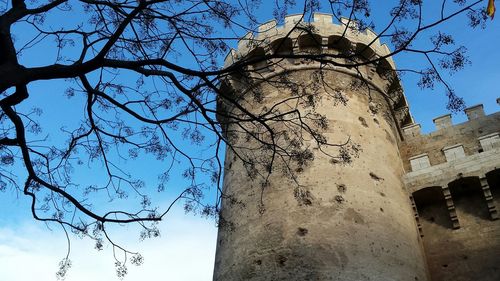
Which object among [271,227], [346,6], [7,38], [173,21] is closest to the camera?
[7,38]

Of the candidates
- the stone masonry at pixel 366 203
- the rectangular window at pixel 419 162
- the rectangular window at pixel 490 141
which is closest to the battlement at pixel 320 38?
the stone masonry at pixel 366 203

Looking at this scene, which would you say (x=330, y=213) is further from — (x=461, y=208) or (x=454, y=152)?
(x=454, y=152)

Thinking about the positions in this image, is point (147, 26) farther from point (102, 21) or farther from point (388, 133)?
point (388, 133)

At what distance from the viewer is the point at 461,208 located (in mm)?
10750

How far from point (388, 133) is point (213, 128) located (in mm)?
6188

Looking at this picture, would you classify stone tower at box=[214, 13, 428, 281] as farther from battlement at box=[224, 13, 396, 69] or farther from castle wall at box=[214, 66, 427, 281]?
battlement at box=[224, 13, 396, 69]

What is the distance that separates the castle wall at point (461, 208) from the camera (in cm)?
988

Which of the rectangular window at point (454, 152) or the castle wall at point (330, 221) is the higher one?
the rectangular window at point (454, 152)

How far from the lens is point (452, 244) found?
10312 millimetres

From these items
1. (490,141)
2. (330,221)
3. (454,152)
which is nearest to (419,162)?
(454,152)

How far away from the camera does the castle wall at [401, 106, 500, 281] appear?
32.4ft

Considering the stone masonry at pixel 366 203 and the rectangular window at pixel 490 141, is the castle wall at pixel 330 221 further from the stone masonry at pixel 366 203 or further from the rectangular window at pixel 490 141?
the rectangular window at pixel 490 141

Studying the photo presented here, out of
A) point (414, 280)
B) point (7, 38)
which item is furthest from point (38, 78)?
point (414, 280)

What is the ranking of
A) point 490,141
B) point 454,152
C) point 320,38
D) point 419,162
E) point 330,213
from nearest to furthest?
1. point 330,213
2. point 490,141
3. point 454,152
4. point 419,162
5. point 320,38
